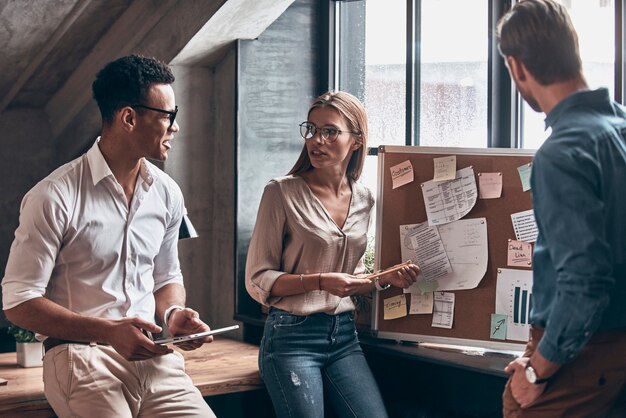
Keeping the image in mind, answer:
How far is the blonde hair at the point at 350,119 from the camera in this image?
11.5ft

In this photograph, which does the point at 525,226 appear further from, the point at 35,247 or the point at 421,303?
the point at 35,247

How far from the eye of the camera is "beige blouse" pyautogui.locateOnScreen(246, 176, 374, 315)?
135 inches

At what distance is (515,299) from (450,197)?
17.1 inches

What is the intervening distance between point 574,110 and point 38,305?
165cm

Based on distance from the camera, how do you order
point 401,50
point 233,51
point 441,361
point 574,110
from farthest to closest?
point 233,51 → point 401,50 → point 441,361 → point 574,110

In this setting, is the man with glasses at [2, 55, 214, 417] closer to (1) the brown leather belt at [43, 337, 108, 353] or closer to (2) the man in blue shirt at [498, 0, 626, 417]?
(1) the brown leather belt at [43, 337, 108, 353]

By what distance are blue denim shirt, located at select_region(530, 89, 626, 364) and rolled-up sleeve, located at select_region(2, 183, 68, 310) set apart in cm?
149

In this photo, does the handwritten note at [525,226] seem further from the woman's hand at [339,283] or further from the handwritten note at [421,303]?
the woman's hand at [339,283]

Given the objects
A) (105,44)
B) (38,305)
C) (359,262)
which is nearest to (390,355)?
(359,262)

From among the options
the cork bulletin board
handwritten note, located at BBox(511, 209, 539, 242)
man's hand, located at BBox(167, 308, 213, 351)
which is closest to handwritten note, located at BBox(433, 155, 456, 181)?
the cork bulletin board

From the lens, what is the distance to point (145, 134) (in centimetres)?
299

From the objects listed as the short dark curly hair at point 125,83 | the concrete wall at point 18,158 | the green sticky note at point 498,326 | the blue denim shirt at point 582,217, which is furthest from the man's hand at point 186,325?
the concrete wall at point 18,158

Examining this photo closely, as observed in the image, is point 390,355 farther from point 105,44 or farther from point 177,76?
point 105,44

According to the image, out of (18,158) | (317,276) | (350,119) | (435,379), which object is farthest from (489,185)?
(18,158)
